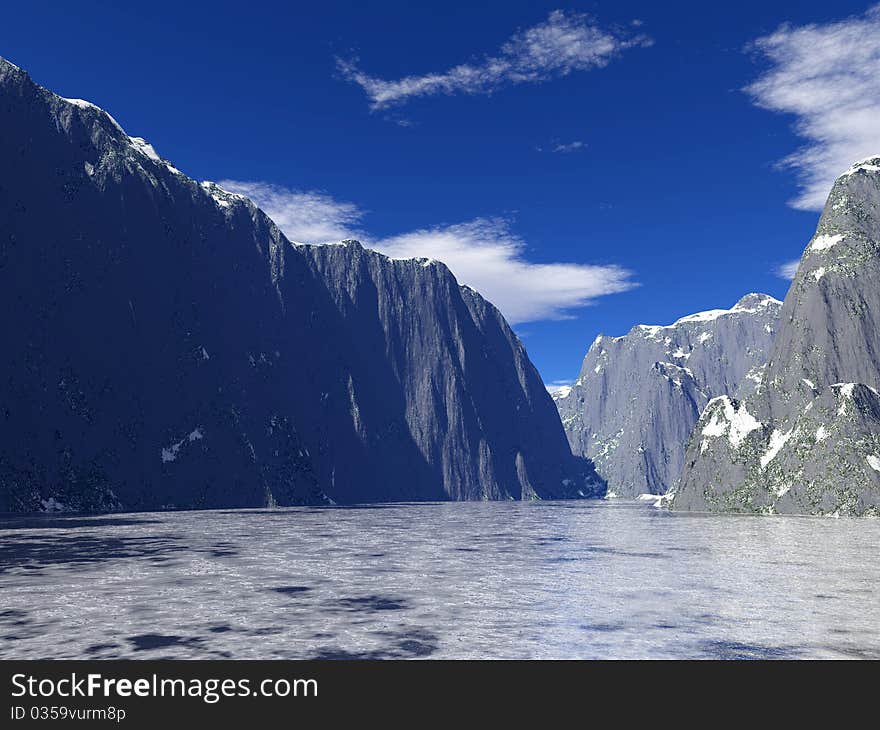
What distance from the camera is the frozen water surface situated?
28.9m

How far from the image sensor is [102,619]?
1363 inches

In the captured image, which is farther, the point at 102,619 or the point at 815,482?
the point at 815,482

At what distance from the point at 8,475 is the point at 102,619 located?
524 feet

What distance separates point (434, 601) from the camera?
41.8 metres

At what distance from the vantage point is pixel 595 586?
48312 millimetres

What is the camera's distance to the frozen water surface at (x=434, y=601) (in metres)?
28.9

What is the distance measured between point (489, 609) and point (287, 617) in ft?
32.3
